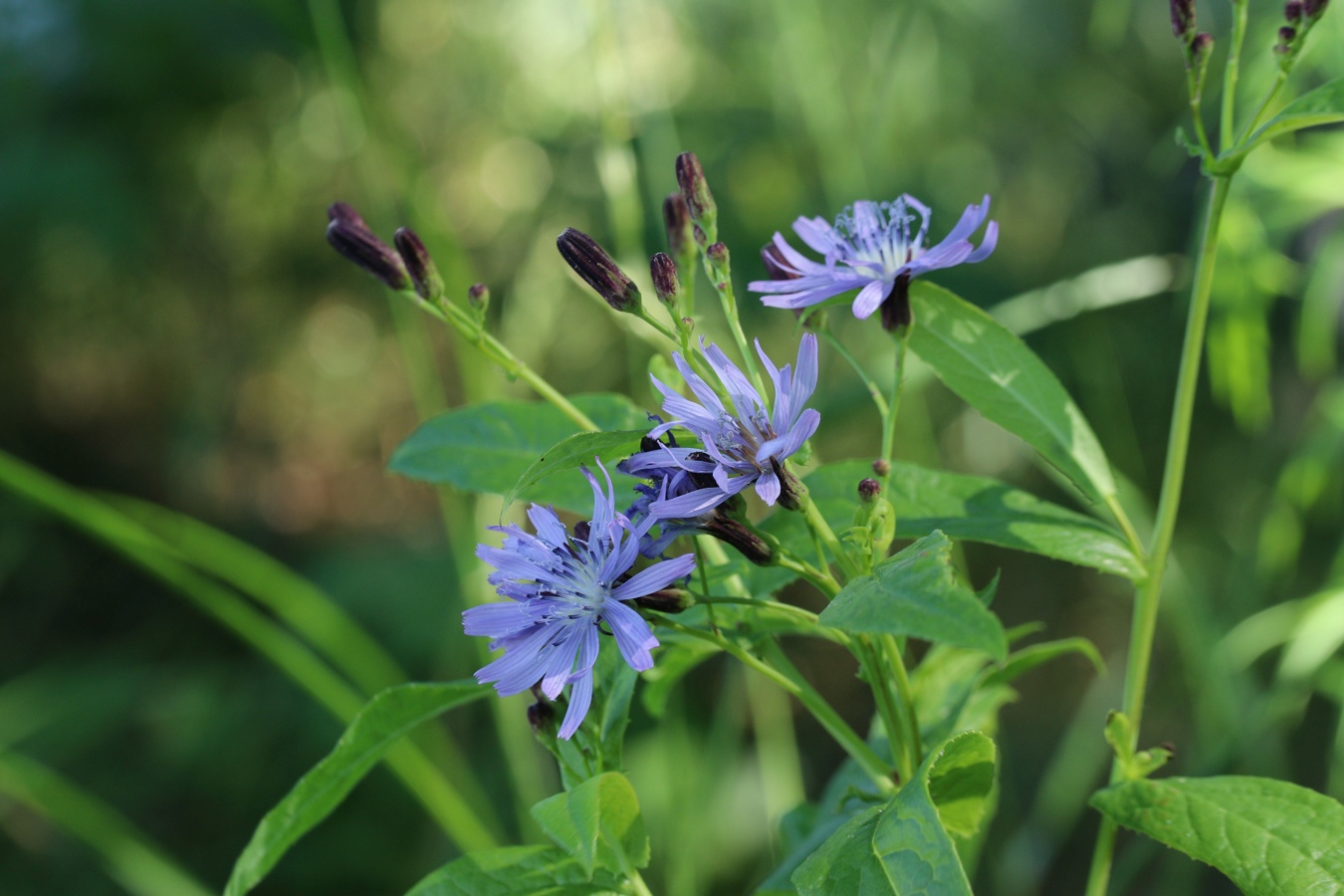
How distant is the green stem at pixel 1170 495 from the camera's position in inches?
24.9

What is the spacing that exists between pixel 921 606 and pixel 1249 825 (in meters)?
0.28

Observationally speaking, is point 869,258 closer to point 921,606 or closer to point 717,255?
point 717,255

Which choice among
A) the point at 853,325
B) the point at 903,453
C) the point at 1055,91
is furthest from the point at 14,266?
the point at 1055,91

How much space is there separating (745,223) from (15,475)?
1917mm

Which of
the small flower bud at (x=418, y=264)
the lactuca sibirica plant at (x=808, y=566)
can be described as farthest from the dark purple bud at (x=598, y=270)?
the small flower bud at (x=418, y=264)

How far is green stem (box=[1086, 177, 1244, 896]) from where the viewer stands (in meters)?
0.63

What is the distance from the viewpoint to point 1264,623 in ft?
4.55

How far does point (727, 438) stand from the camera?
Answer: 555 millimetres

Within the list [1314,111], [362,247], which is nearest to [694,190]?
[362,247]

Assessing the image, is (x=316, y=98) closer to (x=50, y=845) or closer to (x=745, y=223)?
(x=745, y=223)

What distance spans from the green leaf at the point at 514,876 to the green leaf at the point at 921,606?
Answer: 0.23m

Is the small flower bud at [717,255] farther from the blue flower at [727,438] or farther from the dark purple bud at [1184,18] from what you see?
the dark purple bud at [1184,18]

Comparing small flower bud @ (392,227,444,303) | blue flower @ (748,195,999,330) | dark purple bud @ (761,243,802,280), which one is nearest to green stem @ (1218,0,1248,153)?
blue flower @ (748,195,999,330)

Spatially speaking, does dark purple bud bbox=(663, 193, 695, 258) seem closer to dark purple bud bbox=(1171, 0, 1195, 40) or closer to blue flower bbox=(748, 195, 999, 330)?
blue flower bbox=(748, 195, 999, 330)
